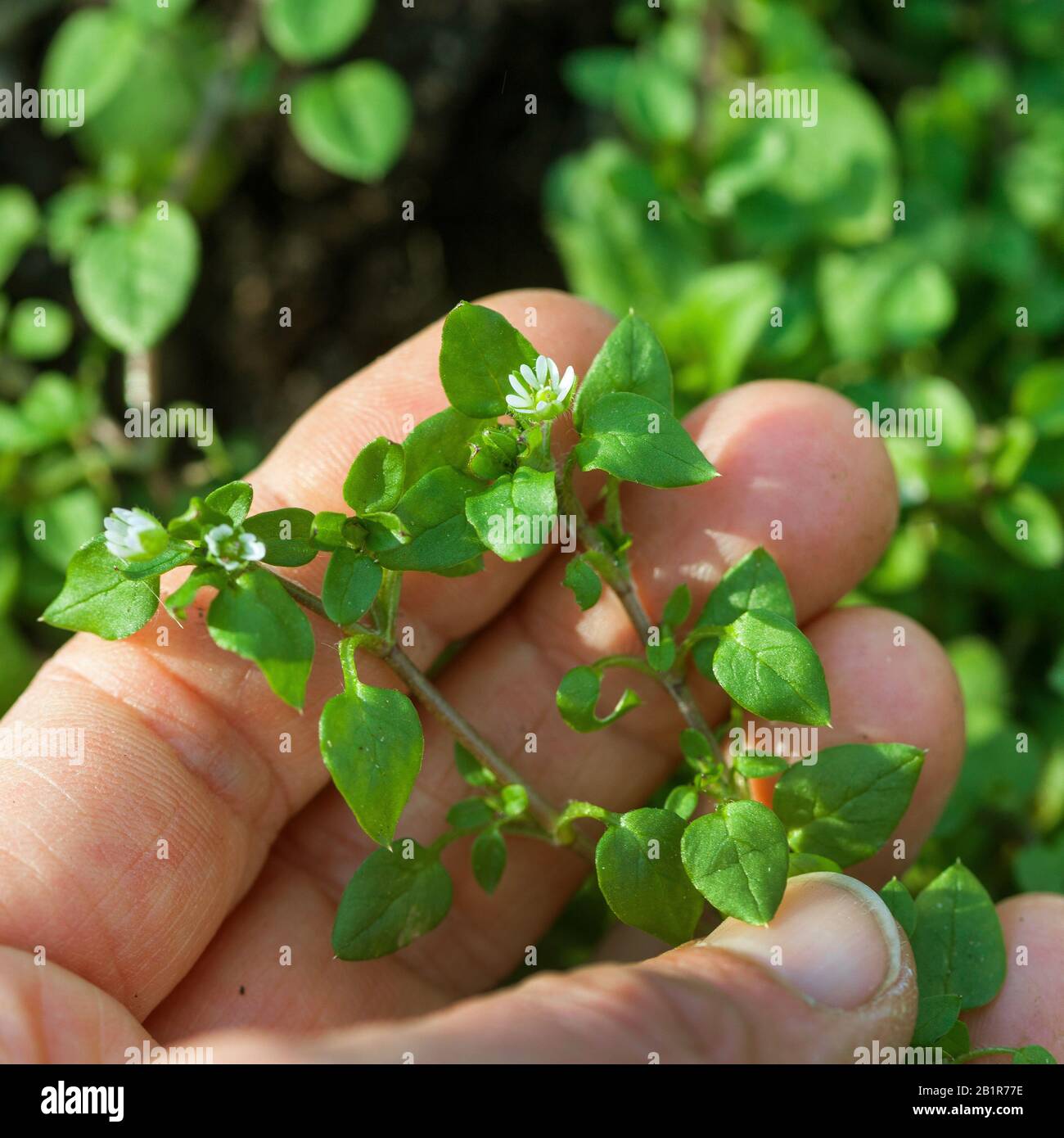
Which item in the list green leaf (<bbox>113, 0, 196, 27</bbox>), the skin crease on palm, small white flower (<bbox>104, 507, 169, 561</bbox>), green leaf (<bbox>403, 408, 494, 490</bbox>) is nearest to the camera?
small white flower (<bbox>104, 507, 169, 561</bbox>)

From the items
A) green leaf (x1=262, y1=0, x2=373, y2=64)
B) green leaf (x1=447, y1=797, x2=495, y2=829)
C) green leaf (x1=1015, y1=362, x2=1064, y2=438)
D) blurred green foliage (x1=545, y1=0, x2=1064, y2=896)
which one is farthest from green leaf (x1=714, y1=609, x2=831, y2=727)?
green leaf (x1=262, y1=0, x2=373, y2=64)


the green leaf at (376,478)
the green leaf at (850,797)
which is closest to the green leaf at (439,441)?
the green leaf at (376,478)

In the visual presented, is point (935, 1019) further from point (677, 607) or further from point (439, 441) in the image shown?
point (439, 441)

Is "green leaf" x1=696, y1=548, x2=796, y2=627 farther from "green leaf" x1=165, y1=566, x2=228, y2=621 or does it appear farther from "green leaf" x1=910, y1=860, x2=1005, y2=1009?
"green leaf" x1=165, y1=566, x2=228, y2=621

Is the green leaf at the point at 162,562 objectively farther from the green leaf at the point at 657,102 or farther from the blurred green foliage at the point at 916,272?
the green leaf at the point at 657,102
